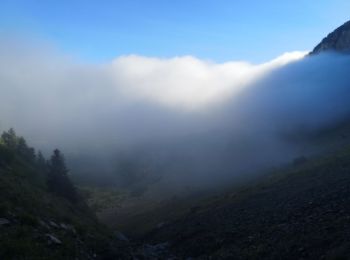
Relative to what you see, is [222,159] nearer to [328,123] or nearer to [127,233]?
[328,123]

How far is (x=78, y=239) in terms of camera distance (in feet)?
100

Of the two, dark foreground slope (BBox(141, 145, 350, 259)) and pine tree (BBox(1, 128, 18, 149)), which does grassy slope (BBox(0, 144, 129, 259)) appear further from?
pine tree (BBox(1, 128, 18, 149))

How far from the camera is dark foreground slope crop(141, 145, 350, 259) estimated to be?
26.6 m

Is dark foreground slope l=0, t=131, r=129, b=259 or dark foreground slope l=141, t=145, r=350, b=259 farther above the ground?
dark foreground slope l=0, t=131, r=129, b=259

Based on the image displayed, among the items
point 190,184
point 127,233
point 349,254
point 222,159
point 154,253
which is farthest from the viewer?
point 222,159

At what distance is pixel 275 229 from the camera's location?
112 feet

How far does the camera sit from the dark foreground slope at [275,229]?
1046 inches

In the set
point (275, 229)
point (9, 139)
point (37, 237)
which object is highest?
point (9, 139)

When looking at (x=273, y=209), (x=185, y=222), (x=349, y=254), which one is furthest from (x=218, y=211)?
(x=349, y=254)

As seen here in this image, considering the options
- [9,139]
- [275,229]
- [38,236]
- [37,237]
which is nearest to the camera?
[37,237]

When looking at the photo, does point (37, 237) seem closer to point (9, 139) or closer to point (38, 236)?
point (38, 236)

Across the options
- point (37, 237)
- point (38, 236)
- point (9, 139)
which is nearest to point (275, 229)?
point (38, 236)

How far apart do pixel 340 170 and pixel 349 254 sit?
34633 millimetres

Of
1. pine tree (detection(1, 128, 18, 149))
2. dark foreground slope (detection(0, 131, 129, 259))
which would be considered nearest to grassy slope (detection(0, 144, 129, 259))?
dark foreground slope (detection(0, 131, 129, 259))
